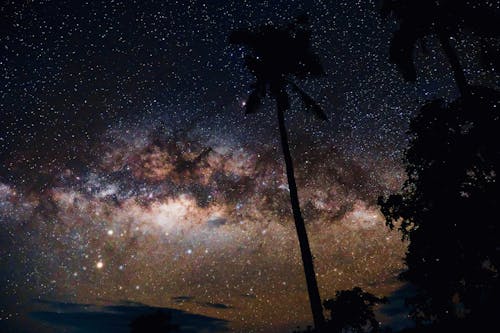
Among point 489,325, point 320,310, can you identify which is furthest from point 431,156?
point 320,310

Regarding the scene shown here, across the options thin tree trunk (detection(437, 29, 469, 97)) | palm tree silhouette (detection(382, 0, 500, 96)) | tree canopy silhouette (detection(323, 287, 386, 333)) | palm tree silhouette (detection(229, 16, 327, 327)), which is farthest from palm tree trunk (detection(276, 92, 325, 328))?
tree canopy silhouette (detection(323, 287, 386, 333))

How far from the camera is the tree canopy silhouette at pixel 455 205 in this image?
49.4 ft

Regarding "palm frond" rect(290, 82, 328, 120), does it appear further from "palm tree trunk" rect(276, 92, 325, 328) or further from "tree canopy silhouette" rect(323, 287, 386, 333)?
"tree canopy silhouette" rect(323, 287, 386, 333)

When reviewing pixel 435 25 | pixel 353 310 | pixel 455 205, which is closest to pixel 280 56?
pixel 435 25

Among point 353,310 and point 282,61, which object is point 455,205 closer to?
point 282,61

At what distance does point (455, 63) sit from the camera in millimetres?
14922

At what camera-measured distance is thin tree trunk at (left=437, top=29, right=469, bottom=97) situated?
14.6 metres

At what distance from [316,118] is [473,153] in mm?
6885

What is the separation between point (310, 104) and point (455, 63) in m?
6.22

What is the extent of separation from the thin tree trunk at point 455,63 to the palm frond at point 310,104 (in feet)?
18.3

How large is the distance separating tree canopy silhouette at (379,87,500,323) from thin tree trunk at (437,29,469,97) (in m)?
0.56

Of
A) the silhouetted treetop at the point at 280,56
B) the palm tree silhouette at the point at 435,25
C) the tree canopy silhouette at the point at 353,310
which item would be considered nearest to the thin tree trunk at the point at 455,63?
the palm tree silhouette at the point at 435,25

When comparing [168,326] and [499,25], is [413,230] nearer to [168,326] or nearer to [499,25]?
[499,25]

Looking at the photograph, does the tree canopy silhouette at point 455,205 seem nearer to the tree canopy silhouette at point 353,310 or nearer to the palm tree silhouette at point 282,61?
the palm tree silhouette at point 282,61
